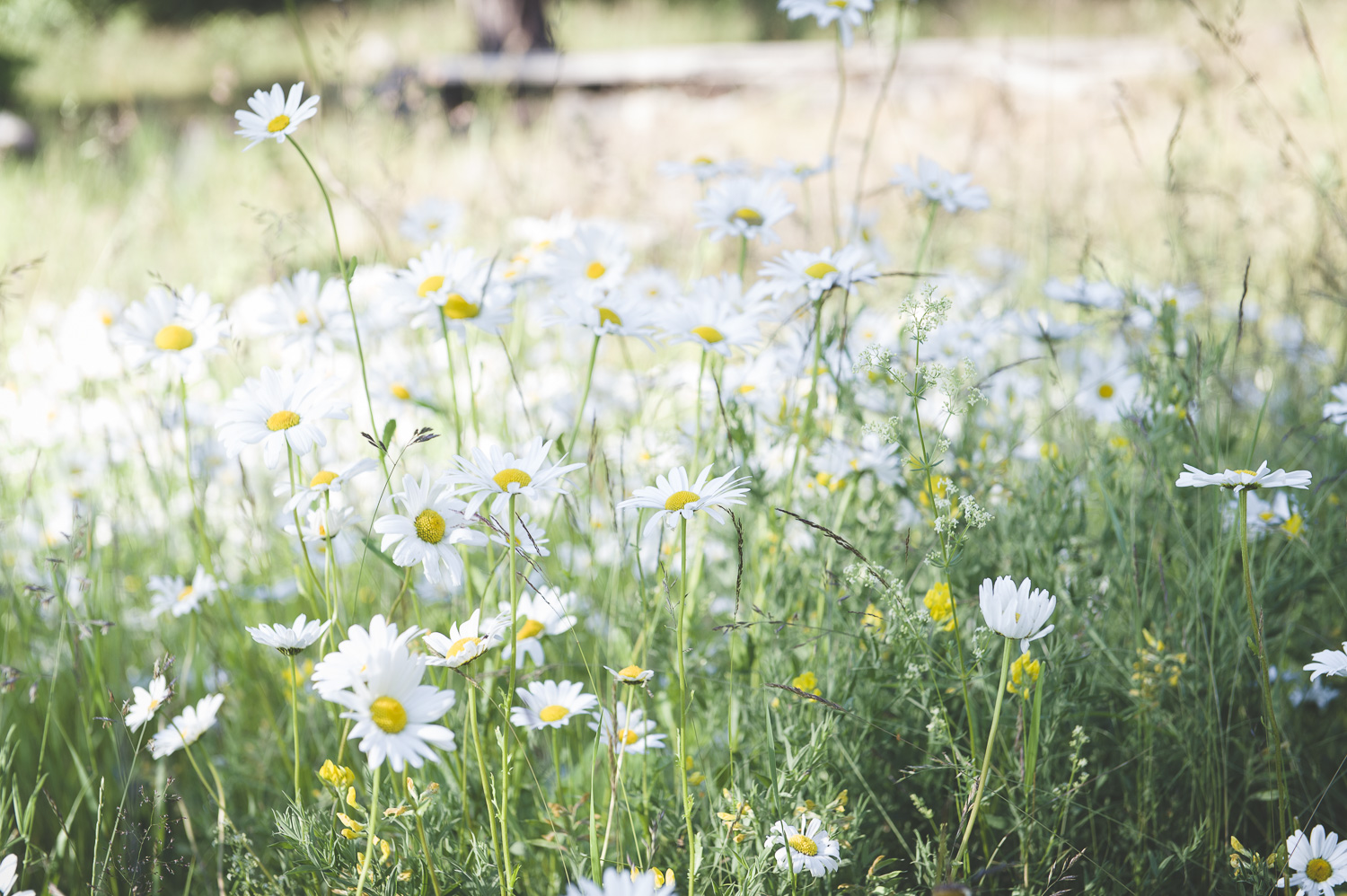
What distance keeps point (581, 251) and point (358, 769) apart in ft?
3.10

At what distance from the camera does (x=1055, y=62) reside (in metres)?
7.44

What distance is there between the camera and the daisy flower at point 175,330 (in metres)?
1.37

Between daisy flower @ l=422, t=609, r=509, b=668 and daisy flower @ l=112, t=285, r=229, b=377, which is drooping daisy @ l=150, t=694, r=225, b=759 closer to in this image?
daisy flower @ l=422, t=609, r=509, b=668

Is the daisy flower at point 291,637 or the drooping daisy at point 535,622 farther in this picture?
the drooping daisy at point 535,622

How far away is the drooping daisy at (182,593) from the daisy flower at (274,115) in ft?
2.26

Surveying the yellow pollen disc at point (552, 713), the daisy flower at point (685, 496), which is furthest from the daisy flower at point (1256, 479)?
the yellow pollen disc at point (552, 713)

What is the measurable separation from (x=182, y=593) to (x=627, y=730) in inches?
35.9

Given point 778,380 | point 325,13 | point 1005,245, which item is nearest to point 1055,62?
point 1005,245

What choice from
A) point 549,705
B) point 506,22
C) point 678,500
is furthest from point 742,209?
point 506,22

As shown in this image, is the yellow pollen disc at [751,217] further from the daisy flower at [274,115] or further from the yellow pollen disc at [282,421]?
the yellow pollen disc at [282,421]

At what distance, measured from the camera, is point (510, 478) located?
104cm

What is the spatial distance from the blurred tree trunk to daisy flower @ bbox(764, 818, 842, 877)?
7.86 meters

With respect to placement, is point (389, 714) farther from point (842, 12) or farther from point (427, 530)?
point (842, 12)

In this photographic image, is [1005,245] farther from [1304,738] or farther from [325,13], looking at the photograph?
[325,13]
